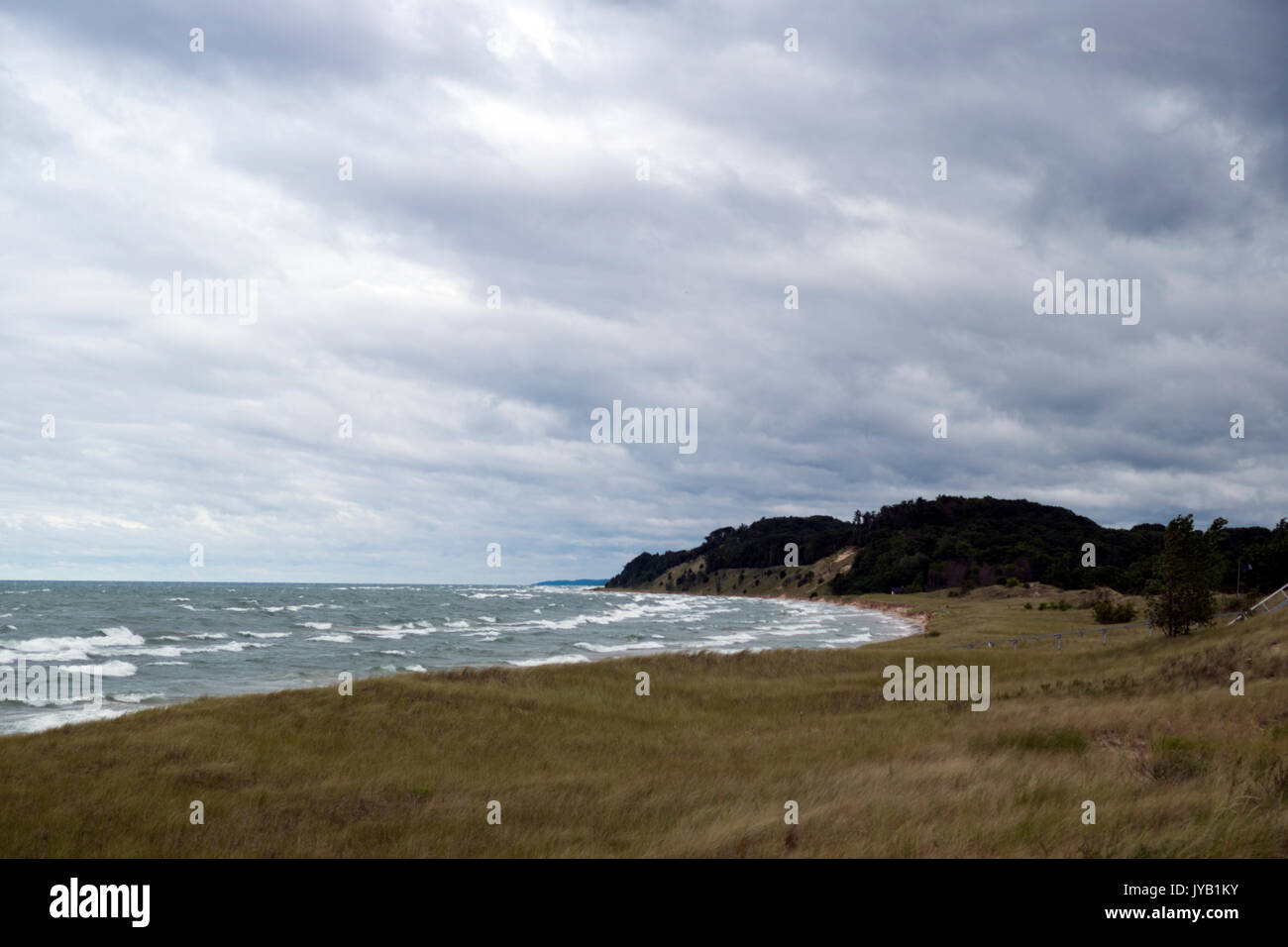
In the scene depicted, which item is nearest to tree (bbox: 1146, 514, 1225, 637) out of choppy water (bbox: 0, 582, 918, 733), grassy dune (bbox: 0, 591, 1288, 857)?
grassy dune (bbox: 0, 591, 1288, 857)

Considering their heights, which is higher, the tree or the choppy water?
the tree

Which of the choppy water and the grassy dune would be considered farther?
the choppy water

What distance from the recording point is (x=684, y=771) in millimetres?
17312

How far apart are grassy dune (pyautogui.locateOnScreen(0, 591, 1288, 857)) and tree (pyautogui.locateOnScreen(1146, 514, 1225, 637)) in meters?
6.74

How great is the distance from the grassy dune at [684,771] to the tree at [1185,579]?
6.74 m

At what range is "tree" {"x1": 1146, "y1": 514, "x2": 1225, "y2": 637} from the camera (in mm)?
35188

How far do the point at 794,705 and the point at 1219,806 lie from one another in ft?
59.1

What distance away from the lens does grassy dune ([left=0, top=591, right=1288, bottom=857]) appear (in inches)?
415

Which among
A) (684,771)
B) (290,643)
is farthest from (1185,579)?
(290,643)

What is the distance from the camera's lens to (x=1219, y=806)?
966 centimetres

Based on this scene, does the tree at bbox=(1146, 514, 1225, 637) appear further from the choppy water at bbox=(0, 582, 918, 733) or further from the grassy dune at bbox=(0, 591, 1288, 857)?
the choppy water at bbox=(0, 582, 918, 733)

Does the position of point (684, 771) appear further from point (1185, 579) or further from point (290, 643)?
point (290, 643)
